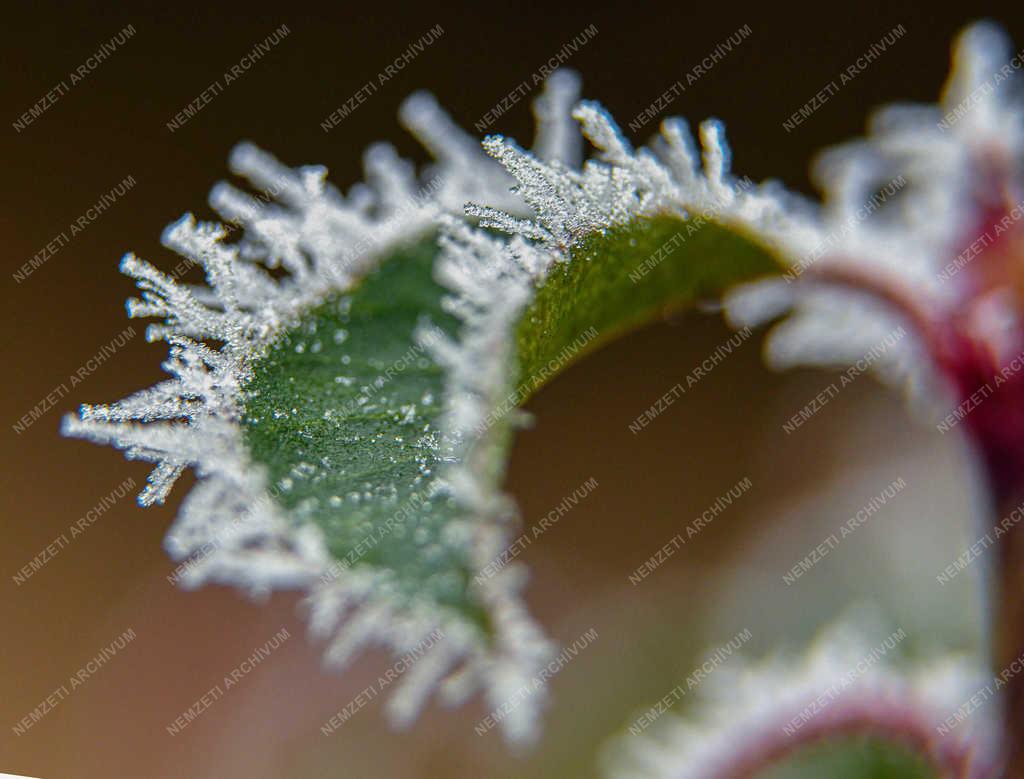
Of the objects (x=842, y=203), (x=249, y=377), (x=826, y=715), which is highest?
(x=249, y=377)

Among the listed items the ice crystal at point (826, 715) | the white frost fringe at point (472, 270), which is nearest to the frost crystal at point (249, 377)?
the white frost fringe at point (472, 270)

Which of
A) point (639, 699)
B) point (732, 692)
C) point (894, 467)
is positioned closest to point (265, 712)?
point (639, 699)

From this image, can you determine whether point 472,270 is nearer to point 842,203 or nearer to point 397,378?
point 397,378

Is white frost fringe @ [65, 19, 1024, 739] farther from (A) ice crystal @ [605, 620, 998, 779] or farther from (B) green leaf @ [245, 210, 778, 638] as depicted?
(A) ice crystal @ [605, 620, 998, 779]

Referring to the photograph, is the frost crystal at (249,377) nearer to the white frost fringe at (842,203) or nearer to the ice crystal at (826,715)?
the white frost fringe at (842,203)

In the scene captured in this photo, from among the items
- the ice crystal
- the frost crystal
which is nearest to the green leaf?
the frost crystal

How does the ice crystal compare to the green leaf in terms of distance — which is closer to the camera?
the green leaf

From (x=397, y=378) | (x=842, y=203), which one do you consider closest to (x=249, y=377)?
(x=397, y=378)

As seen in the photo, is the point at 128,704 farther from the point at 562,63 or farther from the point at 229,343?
the point at 229,343
